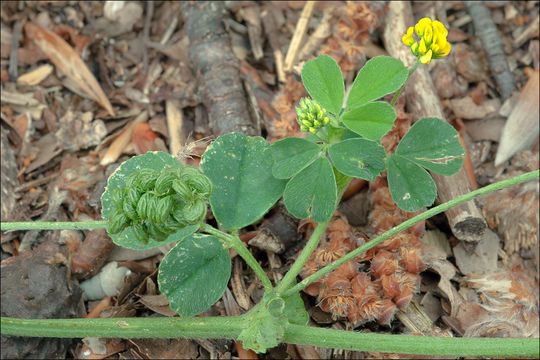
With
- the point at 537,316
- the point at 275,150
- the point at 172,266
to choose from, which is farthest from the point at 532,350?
the point at 172,266

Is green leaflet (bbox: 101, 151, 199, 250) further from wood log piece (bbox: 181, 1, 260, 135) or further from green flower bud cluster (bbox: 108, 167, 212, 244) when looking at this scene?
wood log piece (bbox: 181, 1, 260, 135)

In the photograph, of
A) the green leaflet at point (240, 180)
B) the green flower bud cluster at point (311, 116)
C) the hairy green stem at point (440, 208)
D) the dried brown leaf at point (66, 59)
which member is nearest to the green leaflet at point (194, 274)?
the green leaflet at point (240, 180)

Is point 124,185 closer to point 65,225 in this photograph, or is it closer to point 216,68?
point 65,225

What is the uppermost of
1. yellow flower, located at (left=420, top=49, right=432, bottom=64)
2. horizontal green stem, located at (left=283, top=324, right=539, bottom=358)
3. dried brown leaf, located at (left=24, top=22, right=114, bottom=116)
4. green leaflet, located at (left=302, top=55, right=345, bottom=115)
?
yellow flower, located at (left=420, top=49, right=432, bottom=64)

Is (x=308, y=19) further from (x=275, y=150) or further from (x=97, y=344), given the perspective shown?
(x=97, y=344)

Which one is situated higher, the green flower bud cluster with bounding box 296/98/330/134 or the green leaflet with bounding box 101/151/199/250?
the green flower bud cluster with bounding box 296/98/330/134

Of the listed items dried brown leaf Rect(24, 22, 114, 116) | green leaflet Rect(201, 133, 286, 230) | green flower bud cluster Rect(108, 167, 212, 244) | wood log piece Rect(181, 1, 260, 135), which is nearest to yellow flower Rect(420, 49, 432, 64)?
green leaflet Rect(201, 133, 286, 230)

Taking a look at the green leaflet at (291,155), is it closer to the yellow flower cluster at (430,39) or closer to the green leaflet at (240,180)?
the green leaflet at (240,180)

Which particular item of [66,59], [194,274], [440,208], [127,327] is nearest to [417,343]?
[440,208]
